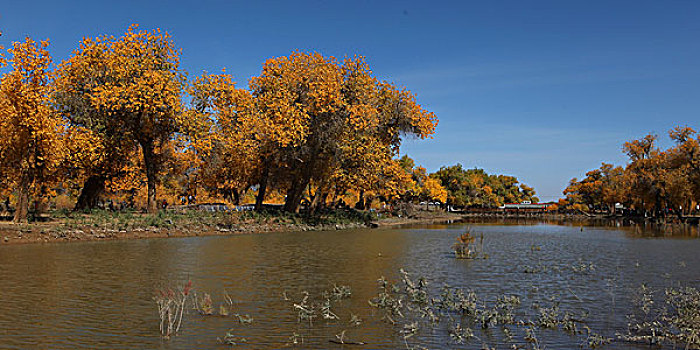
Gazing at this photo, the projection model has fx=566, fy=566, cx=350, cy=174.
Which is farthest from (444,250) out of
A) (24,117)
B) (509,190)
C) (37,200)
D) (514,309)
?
(509,190)

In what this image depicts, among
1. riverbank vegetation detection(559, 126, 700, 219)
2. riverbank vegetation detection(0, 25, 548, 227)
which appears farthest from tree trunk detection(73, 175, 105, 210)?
riverbank vegetation detection(559, 126, 700, 219)

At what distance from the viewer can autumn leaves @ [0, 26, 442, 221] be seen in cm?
3055

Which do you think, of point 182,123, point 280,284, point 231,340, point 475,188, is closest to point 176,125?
point 182,123

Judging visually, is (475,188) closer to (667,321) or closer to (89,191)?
(89,191)

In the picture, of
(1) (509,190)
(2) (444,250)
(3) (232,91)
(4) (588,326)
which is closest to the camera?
(4) (588,326)

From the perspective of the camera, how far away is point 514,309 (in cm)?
1220

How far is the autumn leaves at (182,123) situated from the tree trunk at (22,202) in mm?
56

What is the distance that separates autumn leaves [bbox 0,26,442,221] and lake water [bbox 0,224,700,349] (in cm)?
864

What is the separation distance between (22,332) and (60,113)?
30.6 meters

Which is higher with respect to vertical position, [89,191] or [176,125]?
[176,125]

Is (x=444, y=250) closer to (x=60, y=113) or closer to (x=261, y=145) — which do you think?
(x=261, y=145)

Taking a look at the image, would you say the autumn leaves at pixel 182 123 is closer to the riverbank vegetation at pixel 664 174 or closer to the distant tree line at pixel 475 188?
the riverbank vegetation at pixel 664 174

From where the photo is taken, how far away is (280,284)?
15695mm

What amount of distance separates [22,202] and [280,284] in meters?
21.4
